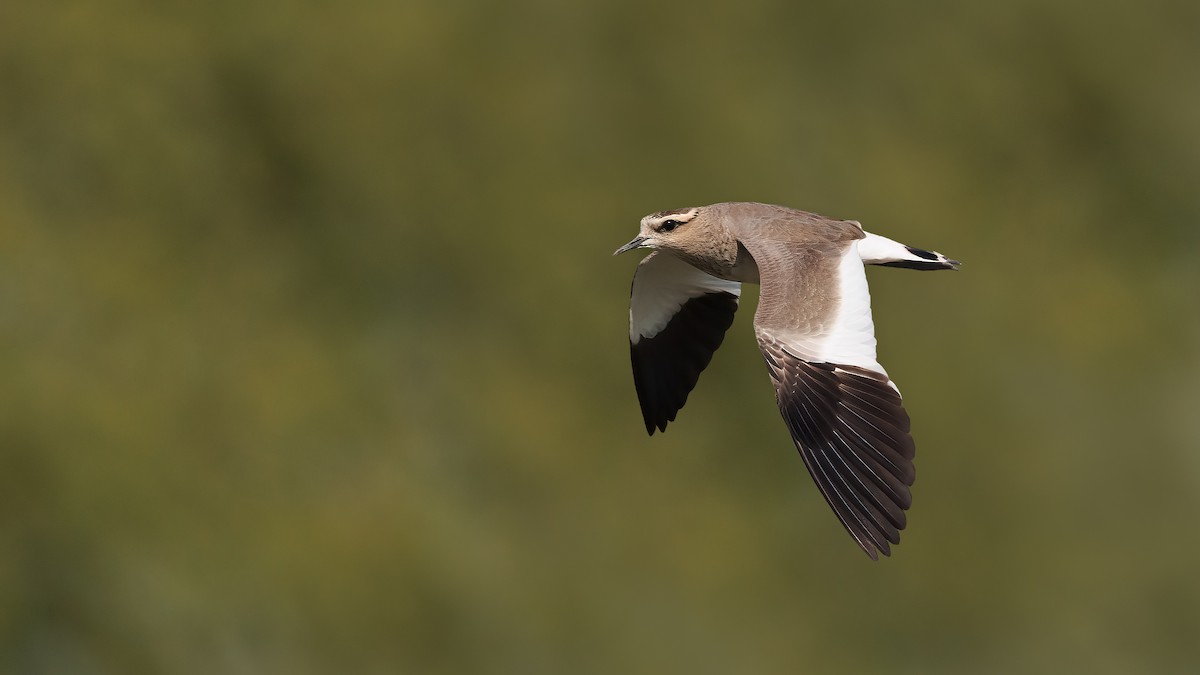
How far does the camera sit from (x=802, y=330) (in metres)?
11.1

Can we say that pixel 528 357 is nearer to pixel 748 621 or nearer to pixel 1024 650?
pixel 748 621

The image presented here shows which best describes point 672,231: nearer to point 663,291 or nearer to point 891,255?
point 663,291

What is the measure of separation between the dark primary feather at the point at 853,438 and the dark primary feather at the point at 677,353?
9.66 feet

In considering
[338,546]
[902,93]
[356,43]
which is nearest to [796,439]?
[338,546]

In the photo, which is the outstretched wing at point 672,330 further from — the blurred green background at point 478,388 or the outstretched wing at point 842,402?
the blurred green background at point 478,388

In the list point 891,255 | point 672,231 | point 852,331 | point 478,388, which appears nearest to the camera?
point 852,331

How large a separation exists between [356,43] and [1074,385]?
20.2m

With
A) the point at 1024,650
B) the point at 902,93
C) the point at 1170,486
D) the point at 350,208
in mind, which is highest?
the point at 902,93

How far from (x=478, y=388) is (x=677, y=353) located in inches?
1067

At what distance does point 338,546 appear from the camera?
3606 cm

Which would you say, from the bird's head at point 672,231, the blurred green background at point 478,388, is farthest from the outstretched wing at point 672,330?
the blurred green background at point 478,388

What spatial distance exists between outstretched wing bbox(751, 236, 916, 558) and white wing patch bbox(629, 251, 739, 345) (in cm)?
235

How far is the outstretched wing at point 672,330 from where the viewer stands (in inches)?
549

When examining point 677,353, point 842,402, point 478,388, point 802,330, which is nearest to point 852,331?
point 802,330
